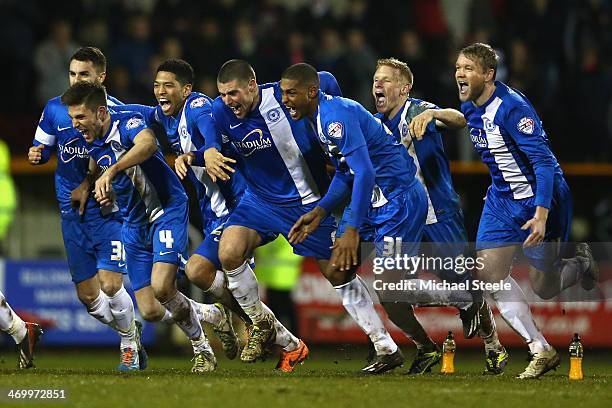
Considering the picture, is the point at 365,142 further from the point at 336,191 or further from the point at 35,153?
the point at 35,153

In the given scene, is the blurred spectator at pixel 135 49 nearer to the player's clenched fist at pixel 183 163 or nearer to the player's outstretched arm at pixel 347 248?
the player's clenched fist at pixel 183 163

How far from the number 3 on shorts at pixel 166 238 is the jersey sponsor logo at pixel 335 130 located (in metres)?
1.69

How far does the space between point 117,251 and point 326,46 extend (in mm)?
6454

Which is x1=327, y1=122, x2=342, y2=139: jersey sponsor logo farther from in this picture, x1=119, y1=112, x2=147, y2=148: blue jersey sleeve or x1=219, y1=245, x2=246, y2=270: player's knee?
x1=119, y1=112, x2=147, y2=148: blue jersey sleeve

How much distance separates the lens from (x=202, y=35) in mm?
16203

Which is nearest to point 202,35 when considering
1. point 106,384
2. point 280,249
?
point 280,249

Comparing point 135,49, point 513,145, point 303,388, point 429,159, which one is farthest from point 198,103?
point 135,49

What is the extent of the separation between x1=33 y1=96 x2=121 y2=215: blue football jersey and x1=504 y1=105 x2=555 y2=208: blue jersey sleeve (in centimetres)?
316

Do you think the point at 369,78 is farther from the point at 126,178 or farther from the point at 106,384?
the point at 106,384

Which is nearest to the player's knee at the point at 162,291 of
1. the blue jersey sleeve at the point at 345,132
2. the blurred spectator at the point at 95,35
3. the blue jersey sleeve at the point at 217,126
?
the blue jersey sleeve at the point at 217,126

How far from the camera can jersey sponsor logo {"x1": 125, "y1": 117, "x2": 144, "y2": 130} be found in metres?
9.92

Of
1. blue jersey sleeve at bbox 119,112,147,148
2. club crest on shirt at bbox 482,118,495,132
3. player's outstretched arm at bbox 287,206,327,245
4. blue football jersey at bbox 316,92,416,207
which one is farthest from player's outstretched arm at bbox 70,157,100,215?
club crest on shirt at bbox 482,118,495,132

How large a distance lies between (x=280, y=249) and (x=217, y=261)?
12.9 feet

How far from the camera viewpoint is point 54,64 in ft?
51.3
